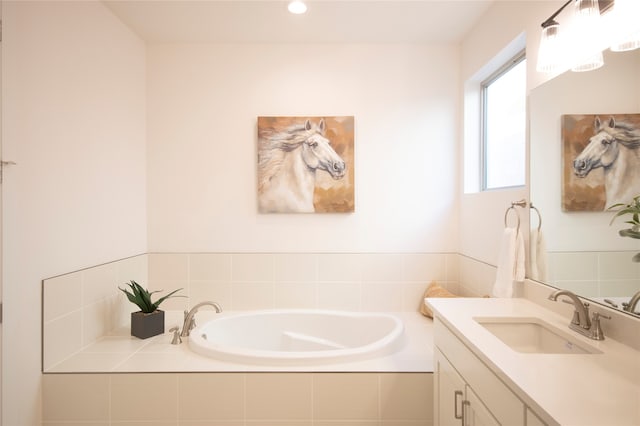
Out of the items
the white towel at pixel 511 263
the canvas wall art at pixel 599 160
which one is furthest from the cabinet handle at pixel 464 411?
the canvas wall art at pixel 599 160

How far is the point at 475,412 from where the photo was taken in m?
1.15

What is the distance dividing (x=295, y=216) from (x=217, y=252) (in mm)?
664

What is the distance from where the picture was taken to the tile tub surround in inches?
66.6

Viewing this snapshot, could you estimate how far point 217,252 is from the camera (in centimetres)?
266

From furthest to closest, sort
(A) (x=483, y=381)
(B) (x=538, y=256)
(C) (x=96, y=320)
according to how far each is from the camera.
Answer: (C) (x=96, y=320) < (B) (x=538, y=256) < (A) (x=483, y=381)

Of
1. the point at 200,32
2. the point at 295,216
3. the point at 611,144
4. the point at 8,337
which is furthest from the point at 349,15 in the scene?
the point at 8,337

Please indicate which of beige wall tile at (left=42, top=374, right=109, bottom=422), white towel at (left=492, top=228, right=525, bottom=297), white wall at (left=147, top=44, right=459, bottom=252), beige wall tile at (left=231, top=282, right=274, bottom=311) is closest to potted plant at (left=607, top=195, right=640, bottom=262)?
white towel at (left=492, top=228, right=525, bottom=297)

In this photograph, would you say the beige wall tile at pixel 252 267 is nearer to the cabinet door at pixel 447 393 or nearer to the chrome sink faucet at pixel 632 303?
the cabinet door at pixel 447 393

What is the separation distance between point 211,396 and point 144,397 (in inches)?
13.0

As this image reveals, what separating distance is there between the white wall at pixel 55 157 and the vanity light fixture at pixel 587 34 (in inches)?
93.3

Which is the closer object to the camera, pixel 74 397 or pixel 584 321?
pixel 584 321

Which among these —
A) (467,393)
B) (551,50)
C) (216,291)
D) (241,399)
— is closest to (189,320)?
(216,291)

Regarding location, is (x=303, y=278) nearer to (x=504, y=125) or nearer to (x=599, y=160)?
(x=504, y=125)

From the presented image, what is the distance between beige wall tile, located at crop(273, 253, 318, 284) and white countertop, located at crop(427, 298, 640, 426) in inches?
55.7
